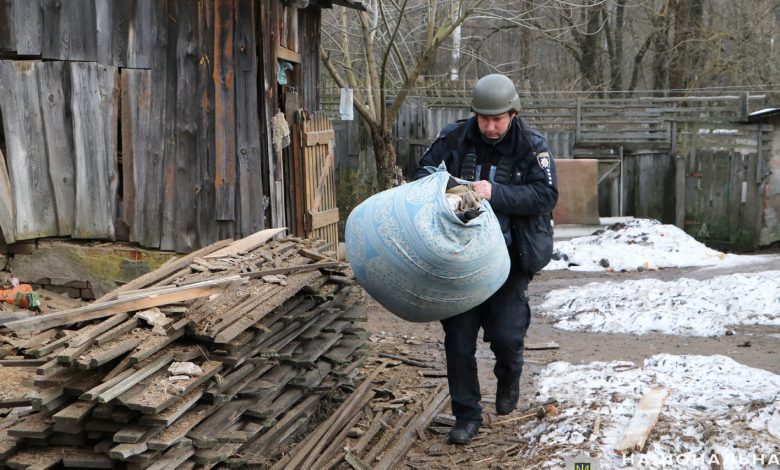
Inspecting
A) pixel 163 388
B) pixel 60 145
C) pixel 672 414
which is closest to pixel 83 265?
pixel 60 145

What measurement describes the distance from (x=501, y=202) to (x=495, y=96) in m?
0.62

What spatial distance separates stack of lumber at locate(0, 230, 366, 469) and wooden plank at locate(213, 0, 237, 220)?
304 centimetres

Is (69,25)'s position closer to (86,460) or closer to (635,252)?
(86,460)

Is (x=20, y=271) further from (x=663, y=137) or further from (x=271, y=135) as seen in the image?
(x=663, y=137)

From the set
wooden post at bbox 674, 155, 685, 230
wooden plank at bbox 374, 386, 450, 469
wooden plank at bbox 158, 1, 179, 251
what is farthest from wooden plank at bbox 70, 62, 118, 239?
wooden post at bbox 674, 155, 685, 230

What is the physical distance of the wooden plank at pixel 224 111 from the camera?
842cm

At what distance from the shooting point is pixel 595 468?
4.51 m

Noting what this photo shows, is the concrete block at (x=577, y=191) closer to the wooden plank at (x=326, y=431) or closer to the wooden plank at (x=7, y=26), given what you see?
the wooden plank at (x=7, y=26)

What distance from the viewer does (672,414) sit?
5.00 m

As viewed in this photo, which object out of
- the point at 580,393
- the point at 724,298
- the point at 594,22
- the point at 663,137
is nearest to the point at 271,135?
the point at 580,393

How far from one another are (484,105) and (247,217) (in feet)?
13.6

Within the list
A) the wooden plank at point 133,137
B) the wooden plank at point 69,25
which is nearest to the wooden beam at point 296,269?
the wooden plank at point 133,137

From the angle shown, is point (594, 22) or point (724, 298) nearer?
point (724, 298)

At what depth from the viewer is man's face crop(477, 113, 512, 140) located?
198 inches
